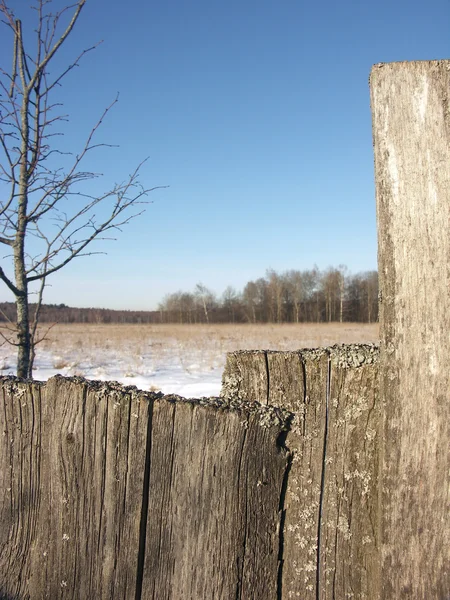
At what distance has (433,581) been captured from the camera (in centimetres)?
110

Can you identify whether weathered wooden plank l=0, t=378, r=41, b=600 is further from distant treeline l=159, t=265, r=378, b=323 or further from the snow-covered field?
distant treeline l=159, t=265, r=378, b=323

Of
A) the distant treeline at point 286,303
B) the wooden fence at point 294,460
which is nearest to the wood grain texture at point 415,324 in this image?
the wooden fence at point 294,460

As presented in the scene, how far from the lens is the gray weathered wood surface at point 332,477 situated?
1.19 meters

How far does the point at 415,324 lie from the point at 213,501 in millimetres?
764

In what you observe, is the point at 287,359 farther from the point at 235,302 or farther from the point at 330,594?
the point at 235,302

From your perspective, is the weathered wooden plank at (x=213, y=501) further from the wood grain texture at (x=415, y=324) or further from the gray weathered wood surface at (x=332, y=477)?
the wood grain texture at (x=415, y=324)

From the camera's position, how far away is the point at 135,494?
133 cm

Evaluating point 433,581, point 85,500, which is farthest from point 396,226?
point 85,500

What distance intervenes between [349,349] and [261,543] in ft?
2.01

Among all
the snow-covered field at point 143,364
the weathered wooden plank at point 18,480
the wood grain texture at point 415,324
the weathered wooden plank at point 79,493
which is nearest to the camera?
the wood grain texture at point 415,324

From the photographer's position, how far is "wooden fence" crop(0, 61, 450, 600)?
1.11m

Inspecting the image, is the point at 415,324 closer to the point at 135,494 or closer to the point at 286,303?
the point at 135,494

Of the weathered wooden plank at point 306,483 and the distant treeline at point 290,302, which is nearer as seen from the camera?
the weathered wooden plank at point 306,483

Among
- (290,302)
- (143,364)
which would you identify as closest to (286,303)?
(290,302)
